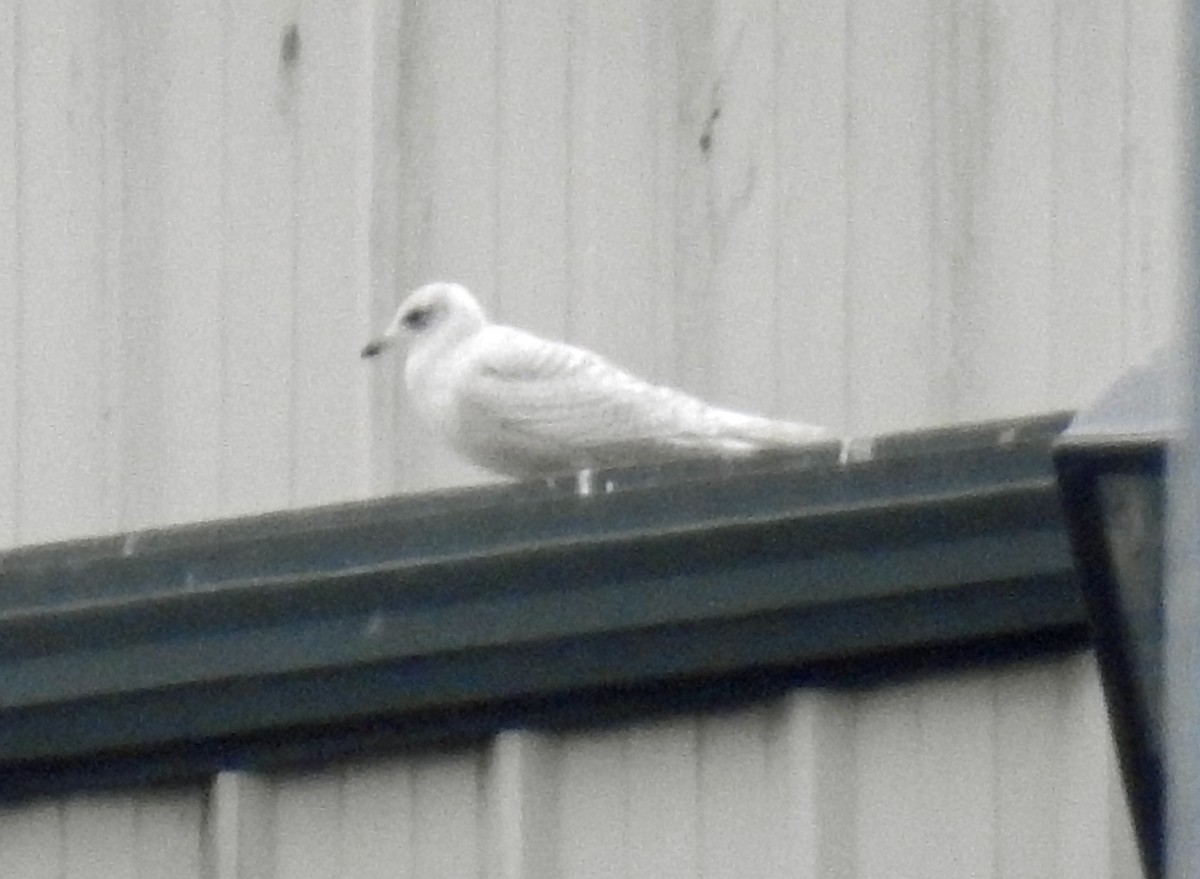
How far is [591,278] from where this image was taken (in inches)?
278

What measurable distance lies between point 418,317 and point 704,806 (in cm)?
156

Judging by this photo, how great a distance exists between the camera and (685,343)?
22.7 feet

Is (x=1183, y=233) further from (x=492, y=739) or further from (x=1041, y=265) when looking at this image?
(x=1041, y=265)

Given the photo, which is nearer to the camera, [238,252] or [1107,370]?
[1107,370]

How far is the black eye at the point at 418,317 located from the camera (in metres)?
6.94

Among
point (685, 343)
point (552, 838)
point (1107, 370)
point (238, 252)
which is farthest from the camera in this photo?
point (238, 252)

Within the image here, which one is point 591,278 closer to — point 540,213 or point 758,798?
point 540,213

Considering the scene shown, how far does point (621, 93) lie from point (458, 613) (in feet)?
5.06

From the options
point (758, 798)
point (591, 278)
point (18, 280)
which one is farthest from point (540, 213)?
point (758, 798)

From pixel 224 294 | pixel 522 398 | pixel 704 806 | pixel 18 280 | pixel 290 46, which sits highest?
pixel 290 46

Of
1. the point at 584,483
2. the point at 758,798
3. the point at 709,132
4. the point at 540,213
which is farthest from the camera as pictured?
the point at 540,213

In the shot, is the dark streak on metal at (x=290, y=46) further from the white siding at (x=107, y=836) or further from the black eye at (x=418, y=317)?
the white siding at (x=107, y=836)

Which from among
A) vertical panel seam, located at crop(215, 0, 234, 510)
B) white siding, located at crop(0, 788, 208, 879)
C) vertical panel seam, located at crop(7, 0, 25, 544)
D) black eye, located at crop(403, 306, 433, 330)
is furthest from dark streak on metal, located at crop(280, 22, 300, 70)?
white siding, located at crop(0, 788, 208, 879)

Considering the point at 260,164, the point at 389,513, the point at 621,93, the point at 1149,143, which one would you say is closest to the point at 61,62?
the point at 260,164
